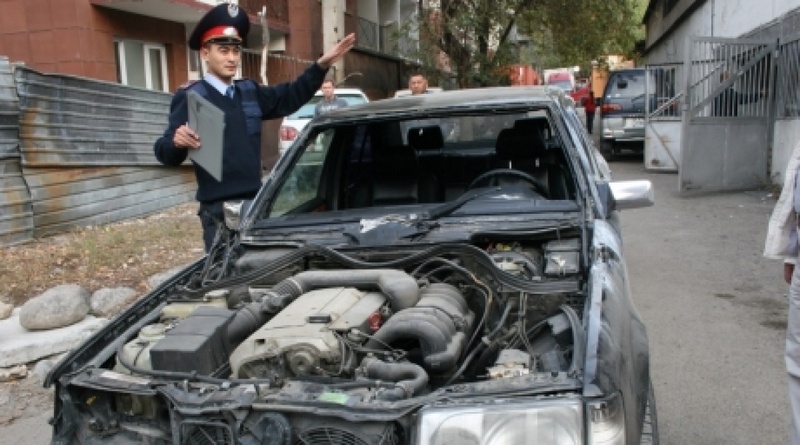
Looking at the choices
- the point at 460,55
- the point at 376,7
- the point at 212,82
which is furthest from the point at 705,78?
the point at 376,7

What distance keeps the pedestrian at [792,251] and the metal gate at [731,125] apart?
7.86m

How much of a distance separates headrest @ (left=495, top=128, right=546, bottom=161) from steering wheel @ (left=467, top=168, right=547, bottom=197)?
0.26m

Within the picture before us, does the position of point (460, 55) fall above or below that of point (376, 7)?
below

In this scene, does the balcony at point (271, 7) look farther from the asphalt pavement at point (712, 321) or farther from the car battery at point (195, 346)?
the car battery at point (195, 346)

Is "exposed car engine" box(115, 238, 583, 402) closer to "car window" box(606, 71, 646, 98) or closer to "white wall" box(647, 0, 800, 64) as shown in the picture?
"white wall" box(647, 0, 800, 64)

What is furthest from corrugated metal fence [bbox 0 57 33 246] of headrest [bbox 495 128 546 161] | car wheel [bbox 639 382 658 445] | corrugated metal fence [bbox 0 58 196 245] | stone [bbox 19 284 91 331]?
car wheel [bbox 639 382 658 445]

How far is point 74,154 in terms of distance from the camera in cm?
779

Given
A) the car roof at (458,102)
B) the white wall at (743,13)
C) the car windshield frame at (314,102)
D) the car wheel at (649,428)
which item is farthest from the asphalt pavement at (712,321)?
the car windshield frame at (314,102)

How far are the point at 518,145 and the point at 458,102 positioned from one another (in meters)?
0.61

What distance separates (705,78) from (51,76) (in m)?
9.10

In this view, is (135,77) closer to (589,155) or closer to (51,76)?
(51,76)

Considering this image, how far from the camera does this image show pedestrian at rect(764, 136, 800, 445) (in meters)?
2.80

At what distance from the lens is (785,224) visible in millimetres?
2908

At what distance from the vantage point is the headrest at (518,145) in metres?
4.08
